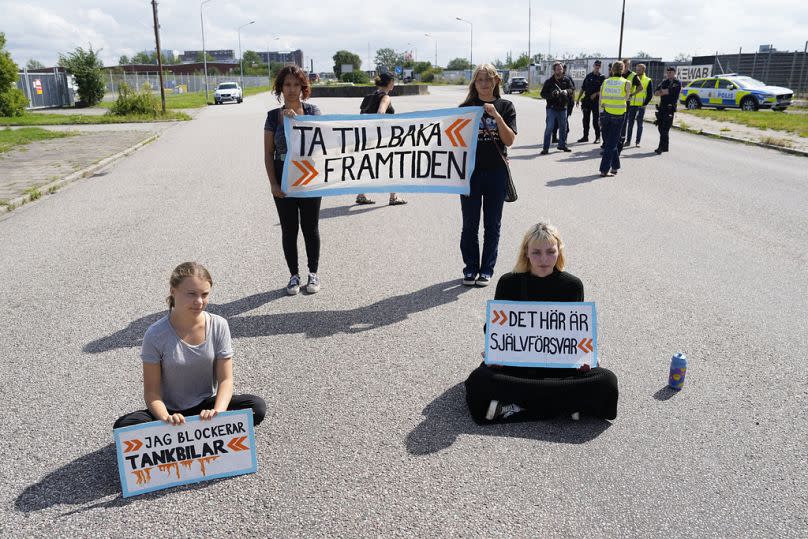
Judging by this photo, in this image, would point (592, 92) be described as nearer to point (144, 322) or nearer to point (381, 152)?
point (381, 152)

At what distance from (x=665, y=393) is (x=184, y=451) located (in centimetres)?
295

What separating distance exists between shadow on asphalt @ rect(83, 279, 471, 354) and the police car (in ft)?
95.2

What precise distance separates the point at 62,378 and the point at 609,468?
361cm

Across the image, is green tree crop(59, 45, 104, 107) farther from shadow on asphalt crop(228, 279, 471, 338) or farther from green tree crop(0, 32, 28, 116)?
shadow on asphalt crop(228, 279, 471, 338)

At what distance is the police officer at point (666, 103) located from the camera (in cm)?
1554

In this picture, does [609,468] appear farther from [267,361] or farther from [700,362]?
[267,361]

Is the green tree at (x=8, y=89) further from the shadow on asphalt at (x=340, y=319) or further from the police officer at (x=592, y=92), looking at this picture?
the shadow on asphalt at (x=340, y=319)

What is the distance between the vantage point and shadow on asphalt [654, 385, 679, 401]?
424cm

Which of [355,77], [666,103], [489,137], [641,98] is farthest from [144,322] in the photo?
[355,77]

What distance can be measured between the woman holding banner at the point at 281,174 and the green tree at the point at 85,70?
40122mm

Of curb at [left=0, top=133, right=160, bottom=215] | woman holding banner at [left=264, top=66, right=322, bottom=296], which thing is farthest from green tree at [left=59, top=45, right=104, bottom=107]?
woman holding banner at [left=264, top=66, right=322, bottom=296]

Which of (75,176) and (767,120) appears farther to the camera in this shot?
(767,120)

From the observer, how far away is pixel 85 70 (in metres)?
40.3

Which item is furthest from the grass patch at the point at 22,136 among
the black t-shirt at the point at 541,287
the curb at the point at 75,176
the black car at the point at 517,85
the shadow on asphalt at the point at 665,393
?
the black car at the point at 517,85
